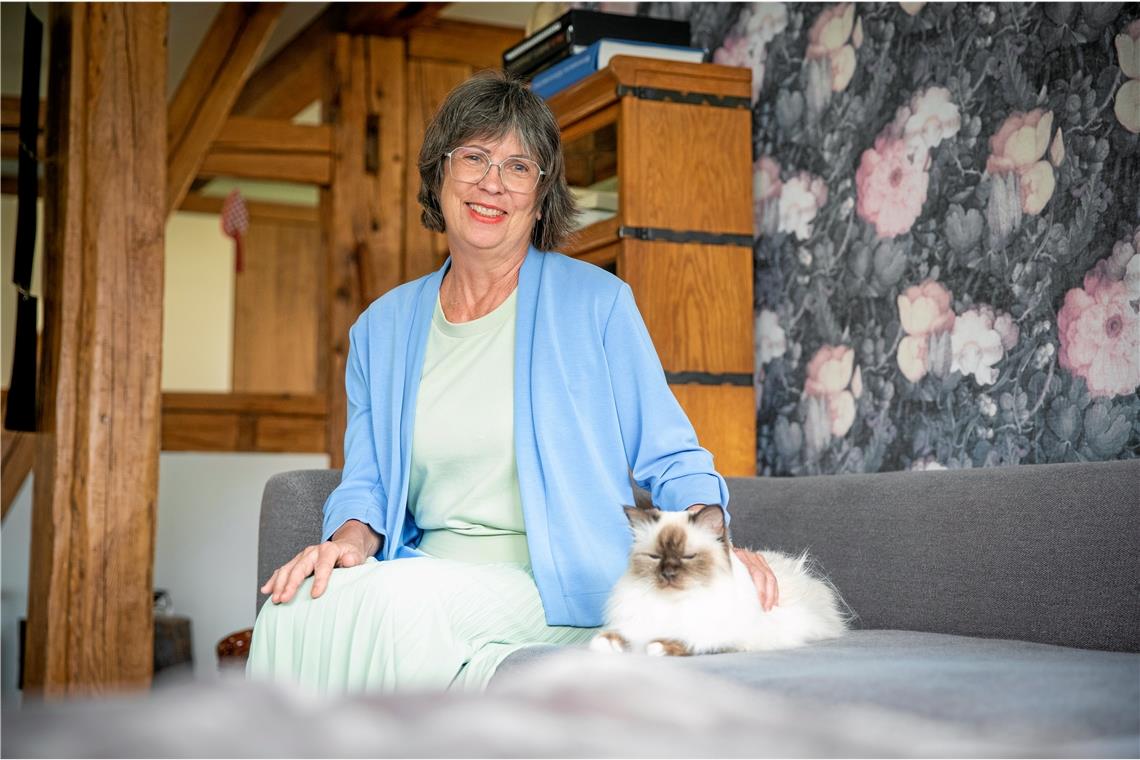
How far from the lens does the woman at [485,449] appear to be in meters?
1.85

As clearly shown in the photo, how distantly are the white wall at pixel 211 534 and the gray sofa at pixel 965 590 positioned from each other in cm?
403

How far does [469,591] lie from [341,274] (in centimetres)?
384

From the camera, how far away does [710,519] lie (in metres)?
1.72

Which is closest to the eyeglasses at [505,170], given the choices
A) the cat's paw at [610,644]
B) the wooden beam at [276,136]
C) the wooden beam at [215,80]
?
the cat's paw at [610,644]

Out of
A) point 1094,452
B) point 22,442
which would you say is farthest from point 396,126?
point 1094,452

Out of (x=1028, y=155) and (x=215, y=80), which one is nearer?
(x=1028, y=155)

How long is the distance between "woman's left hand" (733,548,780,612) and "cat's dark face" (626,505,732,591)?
0.11 meters

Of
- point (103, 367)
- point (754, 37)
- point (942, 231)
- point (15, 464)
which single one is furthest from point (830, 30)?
point (15, 464)

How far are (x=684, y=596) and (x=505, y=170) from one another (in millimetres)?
935

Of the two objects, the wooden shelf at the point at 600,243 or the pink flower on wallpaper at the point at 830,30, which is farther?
the wooden shelf at the point at 600,243

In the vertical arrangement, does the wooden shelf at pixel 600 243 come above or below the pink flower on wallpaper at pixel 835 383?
above

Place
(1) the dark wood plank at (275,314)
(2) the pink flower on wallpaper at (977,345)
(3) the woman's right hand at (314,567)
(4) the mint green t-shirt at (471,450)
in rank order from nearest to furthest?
→ (3) the woman's right hand at (314,567)
(4) the mint green t-shirt at (471,450)
(2) the pink flower on wallpaper at (977,345)
(1) the dark wood plank at (275,314)

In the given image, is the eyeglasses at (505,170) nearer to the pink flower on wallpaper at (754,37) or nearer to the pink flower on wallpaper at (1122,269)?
the pink flower on wallpaper at (1122,269)

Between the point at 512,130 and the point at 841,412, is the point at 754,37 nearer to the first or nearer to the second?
the point at 841,412
